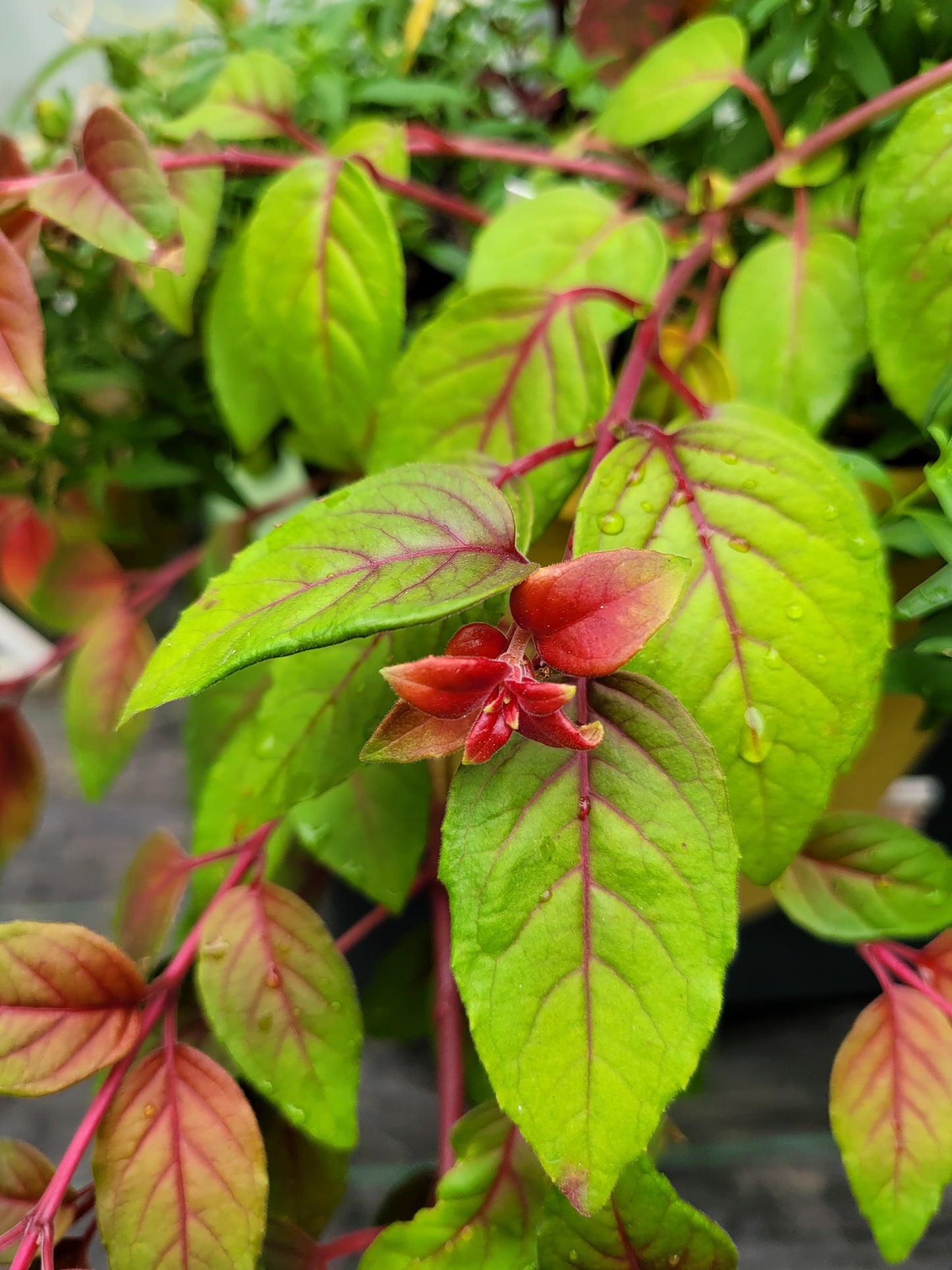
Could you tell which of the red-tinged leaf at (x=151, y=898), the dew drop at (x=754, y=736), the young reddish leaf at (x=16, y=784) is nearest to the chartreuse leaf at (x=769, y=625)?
the dew drop at (x=754, y=736)

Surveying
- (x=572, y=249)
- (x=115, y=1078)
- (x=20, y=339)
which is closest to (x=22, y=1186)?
(x=115, y=1078)

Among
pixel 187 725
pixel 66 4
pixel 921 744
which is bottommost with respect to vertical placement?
pixel 921 744

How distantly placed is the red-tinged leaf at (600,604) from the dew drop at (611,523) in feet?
0.10

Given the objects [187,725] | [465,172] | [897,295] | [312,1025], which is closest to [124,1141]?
[312,1025]

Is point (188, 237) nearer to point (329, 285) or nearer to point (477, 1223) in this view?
point (329, 285)

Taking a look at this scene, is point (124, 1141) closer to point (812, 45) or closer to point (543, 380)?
point (543, 380)

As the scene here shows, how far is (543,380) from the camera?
11.3 inches

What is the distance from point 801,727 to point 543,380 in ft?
0.49

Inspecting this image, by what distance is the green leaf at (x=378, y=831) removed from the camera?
0.97 feet

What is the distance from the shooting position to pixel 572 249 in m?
0.34

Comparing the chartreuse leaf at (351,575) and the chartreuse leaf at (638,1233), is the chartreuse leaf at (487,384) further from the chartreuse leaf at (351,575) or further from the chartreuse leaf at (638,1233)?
the chartreuse leaf at (638,1233)

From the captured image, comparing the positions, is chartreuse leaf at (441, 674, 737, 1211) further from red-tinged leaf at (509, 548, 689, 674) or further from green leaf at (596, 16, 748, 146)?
green leaf at (596, 16, 748, 146)

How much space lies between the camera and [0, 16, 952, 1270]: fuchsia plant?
18cm

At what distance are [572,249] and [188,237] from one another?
148 millimetres
